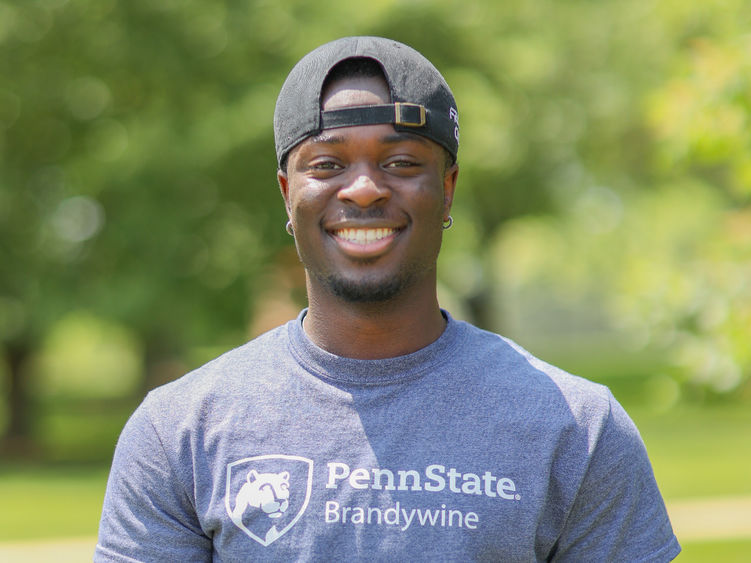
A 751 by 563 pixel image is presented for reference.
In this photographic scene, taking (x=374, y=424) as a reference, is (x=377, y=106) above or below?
above

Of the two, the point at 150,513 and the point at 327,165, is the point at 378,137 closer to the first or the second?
the point at 327,165

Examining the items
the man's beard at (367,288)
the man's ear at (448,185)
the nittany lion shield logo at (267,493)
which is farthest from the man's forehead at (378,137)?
the nittany lion shield logo at (267,493)

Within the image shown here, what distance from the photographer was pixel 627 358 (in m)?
47.8

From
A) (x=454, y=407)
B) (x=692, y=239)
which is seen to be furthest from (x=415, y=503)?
(x=692, y=239)

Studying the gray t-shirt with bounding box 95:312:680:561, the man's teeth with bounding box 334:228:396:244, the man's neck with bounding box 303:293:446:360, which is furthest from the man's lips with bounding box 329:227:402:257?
the gray t-shirt with bounding box 95:312:680:561

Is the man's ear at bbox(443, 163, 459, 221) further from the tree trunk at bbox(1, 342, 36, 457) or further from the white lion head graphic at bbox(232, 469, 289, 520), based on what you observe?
the tree trunk at bbox(1, 342, 36, 457)

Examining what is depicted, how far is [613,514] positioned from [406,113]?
0.92 m

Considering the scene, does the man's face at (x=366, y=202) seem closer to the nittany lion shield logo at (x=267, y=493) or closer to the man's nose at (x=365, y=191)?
the man's nose at (x=365, y=191)

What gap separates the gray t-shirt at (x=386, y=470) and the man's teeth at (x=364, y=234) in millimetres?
257

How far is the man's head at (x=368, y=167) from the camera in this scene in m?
2.11

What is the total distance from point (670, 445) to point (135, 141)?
10283mm

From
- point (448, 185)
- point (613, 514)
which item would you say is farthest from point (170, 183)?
point (613, 514)

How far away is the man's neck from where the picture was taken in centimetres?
220

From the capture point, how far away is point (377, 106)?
2.09 metres
